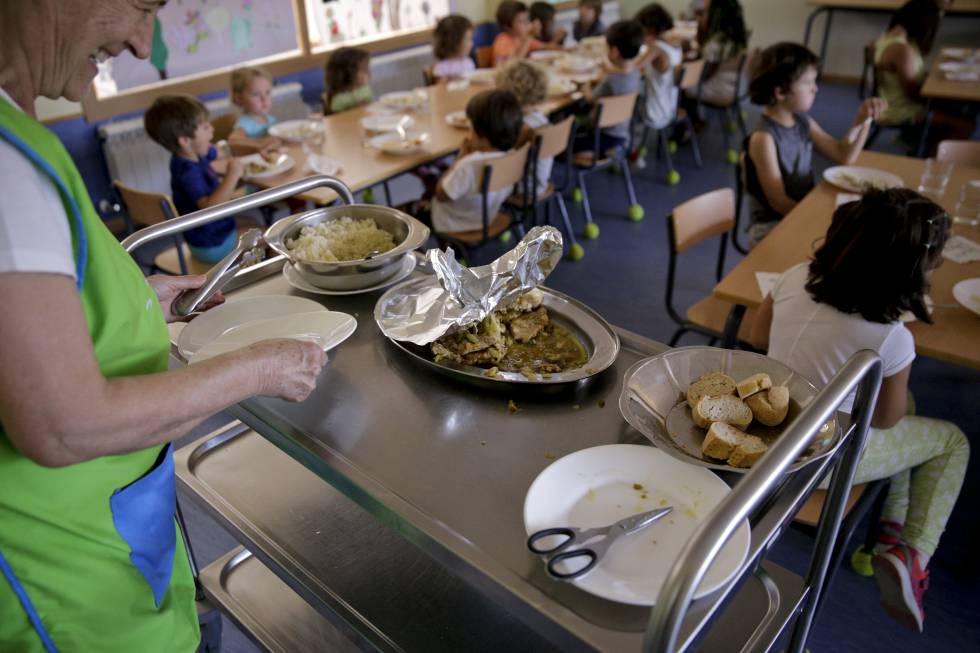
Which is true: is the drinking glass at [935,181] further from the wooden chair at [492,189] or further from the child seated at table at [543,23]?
the child seated at table at [543,23]

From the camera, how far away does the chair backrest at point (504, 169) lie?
2756 millimetres

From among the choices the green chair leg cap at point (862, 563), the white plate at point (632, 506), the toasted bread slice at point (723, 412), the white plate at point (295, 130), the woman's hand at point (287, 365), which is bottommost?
the green chair leg cap at point (862, 563)

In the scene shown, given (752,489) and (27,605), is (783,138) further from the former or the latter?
(27,605)

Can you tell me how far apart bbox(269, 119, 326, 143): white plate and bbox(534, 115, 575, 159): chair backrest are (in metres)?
1.01

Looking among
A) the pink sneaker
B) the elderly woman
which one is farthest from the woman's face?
the pink sneaker

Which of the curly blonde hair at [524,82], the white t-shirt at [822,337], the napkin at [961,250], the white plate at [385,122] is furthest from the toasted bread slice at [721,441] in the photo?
the curly blonde hair at [524,82]

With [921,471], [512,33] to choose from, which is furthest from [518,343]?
[512,33]

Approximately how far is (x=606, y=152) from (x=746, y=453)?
3.26 metres

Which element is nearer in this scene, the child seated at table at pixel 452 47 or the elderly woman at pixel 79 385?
the elderly woman at pixel 79 385

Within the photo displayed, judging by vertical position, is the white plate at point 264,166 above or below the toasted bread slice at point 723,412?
below

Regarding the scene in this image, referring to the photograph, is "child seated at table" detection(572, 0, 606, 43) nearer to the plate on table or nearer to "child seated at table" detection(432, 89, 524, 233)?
"child seated at table" detection(432, 89, 524, 233)

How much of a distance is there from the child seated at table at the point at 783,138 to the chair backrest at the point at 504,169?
882 millimetres

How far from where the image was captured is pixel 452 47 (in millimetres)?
4645

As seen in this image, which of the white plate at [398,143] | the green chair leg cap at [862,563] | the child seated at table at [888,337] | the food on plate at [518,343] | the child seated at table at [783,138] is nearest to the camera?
the food on plate at [518,343]
